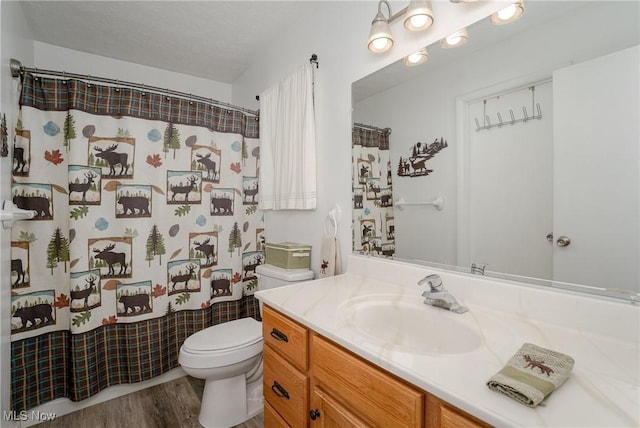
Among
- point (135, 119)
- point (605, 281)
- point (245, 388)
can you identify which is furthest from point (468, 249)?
point (135, 119)

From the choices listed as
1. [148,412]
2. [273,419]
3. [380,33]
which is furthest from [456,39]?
[148,412]

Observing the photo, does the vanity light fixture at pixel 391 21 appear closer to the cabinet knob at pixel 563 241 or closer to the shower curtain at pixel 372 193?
the shower curtain at pixel 372 193

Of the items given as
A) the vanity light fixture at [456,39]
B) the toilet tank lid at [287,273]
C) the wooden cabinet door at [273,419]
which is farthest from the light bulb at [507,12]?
the wooden cabinet door at [273,419]

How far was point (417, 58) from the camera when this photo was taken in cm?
125

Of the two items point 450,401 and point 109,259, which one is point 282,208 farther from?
point 450,401

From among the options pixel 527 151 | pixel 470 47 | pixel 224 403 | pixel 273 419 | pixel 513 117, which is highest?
pixel 470 47

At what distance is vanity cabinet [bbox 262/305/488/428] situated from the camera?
0.62 metres

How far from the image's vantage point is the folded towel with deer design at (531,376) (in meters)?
0.51

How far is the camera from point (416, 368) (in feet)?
2.09

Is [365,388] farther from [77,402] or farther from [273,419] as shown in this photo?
→ [77,402]

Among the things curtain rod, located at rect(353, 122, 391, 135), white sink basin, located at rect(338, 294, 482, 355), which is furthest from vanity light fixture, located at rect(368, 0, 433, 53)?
white sink basin, located at rect(338, 294, 482, 355)

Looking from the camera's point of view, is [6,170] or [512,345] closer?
[512,345]

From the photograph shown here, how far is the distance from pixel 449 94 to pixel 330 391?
3.85ft

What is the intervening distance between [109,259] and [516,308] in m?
2.13
